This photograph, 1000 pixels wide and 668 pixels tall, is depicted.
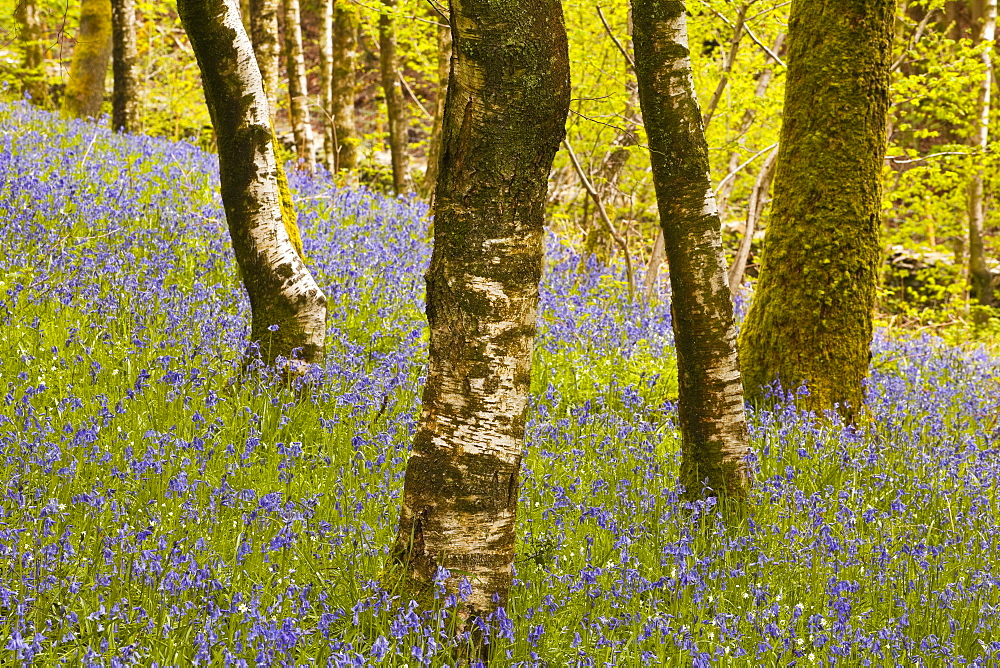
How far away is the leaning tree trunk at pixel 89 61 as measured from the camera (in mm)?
13523

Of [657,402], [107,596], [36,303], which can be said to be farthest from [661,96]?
[36,303]

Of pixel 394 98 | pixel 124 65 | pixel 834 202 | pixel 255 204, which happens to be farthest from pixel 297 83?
pixel 834 202

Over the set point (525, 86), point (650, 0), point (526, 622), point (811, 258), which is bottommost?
point (526, 622)

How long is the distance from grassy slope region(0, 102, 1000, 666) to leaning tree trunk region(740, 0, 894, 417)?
556 mm

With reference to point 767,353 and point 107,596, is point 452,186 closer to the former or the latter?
point 107,596

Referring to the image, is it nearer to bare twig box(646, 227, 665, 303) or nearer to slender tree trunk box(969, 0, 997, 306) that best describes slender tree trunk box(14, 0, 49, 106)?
bare twig box(646, 227, 665, 303)

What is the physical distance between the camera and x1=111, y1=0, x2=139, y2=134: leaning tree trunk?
1247cm

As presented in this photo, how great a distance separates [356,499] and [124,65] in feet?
37.3

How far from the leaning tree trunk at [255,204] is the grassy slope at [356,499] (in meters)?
0.38

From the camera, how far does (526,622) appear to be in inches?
120

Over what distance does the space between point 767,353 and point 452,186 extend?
4021mm

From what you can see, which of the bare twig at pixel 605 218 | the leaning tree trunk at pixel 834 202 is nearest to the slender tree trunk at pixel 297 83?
the bare twig at pixel 605 218

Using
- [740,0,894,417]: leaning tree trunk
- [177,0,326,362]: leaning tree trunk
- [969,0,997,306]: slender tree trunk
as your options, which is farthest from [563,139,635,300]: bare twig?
[969,0,997,306]: slender tree trunk

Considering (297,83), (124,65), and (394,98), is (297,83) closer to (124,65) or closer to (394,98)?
(124,65)
